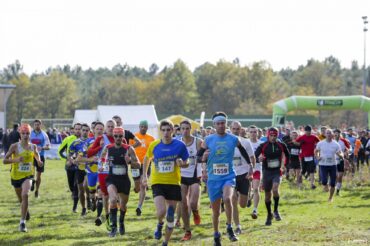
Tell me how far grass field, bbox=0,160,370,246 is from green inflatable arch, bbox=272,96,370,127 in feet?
83.3

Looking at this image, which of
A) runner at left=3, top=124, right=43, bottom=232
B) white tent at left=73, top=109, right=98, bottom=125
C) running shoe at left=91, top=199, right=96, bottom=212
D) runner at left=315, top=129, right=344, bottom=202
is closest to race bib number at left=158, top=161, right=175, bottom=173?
runner at left=3, top=124, right=43, bottom=232

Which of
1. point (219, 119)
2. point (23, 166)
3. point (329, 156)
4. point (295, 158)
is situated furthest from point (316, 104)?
point (219, 119)

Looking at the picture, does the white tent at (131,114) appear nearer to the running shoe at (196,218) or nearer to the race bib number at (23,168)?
the running shoe at (196,218)

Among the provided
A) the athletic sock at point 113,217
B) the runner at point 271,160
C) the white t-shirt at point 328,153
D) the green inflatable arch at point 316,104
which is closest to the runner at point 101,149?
the athletic sock at point 113,217

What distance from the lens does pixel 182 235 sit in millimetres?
13289

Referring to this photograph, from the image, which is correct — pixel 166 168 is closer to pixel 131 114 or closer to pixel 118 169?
pixel 118 169

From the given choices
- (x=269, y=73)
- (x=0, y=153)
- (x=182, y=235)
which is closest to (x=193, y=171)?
(x=182, y=235)

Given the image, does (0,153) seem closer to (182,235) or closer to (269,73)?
(182,235)

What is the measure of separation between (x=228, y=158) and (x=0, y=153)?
38148 mm

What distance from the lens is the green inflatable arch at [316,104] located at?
4725 cm

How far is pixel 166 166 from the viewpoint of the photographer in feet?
37.3

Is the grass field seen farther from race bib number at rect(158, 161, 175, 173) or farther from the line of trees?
the line of trees

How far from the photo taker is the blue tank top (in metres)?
11.7

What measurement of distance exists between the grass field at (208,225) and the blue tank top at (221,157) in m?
1.18
